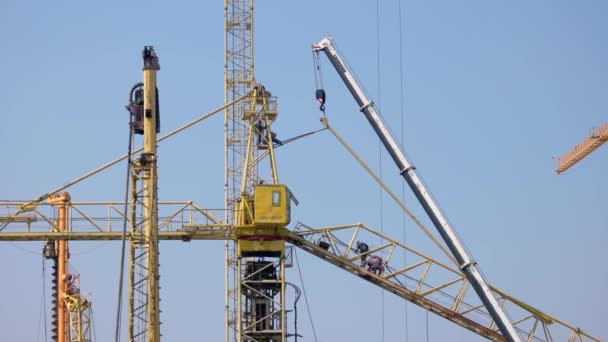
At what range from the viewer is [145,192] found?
372ft

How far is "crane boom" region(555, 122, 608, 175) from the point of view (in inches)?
6545

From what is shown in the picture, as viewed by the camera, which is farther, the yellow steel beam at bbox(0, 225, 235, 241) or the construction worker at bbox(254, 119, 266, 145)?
the construction worker at bbox(254, 119, 266, 145)

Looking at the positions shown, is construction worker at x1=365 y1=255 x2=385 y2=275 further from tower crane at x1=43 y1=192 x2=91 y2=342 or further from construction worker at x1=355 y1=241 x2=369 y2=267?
tower crane at x1=43 y1=192 x2=91 y2=342

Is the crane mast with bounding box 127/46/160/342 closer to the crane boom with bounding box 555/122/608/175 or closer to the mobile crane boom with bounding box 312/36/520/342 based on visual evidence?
the mobile crane boom with bounding box 312/36/520/342

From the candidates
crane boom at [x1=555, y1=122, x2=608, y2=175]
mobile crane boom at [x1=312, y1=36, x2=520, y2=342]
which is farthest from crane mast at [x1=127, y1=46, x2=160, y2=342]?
crane boom at [x1=555, y1=122, x2=608, y2=175]

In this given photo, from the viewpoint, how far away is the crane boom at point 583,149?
545 feet

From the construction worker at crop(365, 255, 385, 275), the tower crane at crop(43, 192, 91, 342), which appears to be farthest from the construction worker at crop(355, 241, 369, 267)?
the tower crane at crop(43, 192, 91, 342)

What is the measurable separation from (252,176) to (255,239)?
8129mm

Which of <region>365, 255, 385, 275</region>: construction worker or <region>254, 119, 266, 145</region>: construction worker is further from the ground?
<region>254, 119, 266, 145</region>: construction worker

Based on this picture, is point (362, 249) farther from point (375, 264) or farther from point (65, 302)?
point (65, 302)

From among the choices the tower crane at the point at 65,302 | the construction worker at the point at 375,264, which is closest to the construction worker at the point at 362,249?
the construction worker at the point at 375,264

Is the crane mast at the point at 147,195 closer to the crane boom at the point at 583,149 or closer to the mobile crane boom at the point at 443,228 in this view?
the mobile crane boom at the point at 443,228

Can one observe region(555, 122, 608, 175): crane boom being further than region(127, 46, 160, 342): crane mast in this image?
Yes

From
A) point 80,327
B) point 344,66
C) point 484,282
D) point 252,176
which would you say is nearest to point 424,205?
point 484,282
